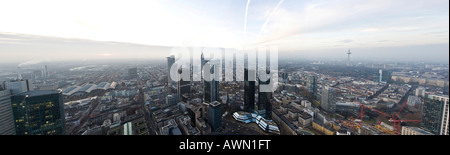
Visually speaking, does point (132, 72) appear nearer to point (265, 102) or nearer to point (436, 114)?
point (265, 102)

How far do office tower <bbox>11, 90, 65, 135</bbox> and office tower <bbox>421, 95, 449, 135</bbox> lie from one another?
10.5 m

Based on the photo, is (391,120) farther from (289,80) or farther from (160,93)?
A: (160,93)

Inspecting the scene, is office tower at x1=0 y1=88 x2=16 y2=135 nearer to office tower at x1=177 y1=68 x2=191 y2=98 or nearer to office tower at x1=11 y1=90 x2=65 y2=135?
office tower at x1=11 y1=90 x2=65 y2=135

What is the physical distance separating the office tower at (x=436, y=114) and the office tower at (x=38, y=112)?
10459 millimetres

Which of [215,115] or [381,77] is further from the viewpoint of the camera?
[381,77]

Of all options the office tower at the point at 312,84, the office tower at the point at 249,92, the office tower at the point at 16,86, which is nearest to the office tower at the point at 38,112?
the office tower at the point at 16,86

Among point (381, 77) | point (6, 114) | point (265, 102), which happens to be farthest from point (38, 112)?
point (381, 77)

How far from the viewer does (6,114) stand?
4.32 m

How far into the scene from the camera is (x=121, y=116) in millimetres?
8023

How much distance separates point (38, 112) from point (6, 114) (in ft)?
2.13

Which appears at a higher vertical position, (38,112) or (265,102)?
(38,112)
